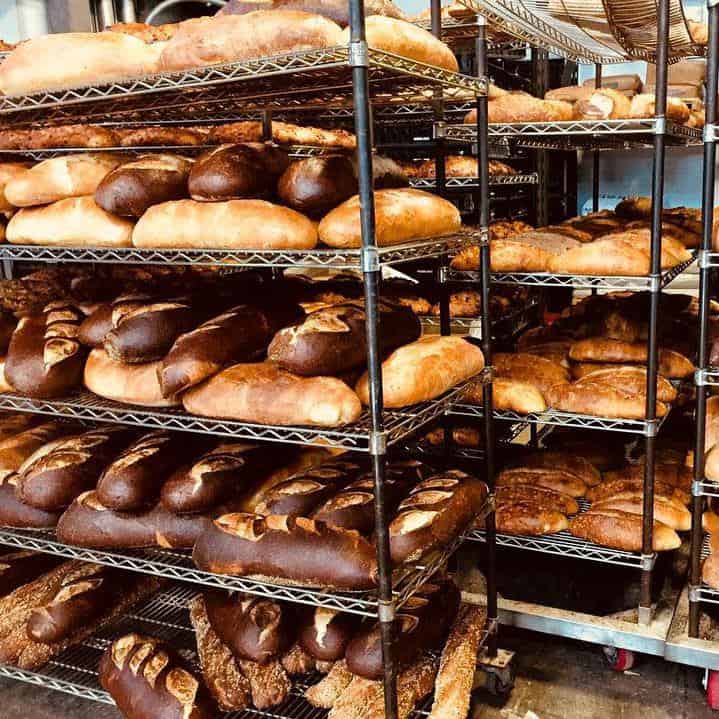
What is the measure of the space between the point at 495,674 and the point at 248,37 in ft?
6.24

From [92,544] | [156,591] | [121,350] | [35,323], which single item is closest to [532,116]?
[121,350]

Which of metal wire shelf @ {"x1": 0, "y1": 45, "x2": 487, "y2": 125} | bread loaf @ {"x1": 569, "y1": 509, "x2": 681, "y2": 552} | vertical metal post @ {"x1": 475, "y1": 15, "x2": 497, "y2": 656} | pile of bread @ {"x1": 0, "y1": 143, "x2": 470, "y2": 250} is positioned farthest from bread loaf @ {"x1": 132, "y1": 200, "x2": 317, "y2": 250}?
bread loaf @ {"x1": 569, "y1": 509, "x2": 681, "y2": 552}

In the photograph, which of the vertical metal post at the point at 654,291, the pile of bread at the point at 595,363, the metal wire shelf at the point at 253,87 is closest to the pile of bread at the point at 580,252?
the vertical metal post at the point at 654,291

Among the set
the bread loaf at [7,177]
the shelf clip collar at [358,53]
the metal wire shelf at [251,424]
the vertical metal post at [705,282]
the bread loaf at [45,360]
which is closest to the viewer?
the shelf clip collar at [358,53]

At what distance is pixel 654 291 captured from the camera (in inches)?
89.0

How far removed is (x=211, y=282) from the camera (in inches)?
105

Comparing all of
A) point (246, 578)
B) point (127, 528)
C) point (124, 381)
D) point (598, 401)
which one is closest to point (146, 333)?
point (124, 381)

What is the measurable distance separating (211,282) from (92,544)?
927 mm

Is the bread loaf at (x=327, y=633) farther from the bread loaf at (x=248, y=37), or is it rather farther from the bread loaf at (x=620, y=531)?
the bread loaf at (x=248, y=37)

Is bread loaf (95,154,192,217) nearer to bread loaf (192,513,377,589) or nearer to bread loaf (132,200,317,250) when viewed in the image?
bread loaf (132,200,317,250)

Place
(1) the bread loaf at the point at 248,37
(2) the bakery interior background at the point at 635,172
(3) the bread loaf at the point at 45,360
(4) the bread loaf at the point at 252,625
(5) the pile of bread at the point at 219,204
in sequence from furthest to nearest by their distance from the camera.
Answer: (2) the bakery interior background at the point at 635,172, (3) the bread loaf at the point at 45,360, (4) the bread loaf at the point at 252,625, (5) the pile of bread at the point at 219,204, (1) the bread loaf at the point at 248,37

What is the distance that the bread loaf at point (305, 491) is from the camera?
2.10m

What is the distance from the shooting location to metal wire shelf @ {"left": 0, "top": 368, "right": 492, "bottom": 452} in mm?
1842

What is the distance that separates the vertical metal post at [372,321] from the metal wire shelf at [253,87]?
0.05m
